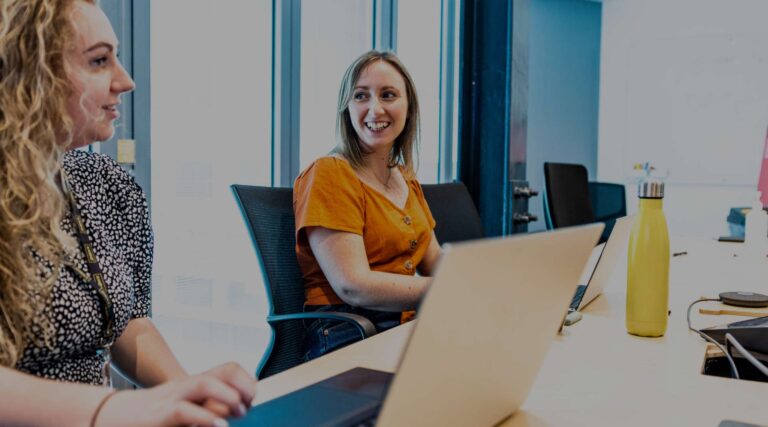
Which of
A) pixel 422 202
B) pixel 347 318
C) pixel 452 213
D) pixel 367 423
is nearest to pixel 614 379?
pixel 367 423

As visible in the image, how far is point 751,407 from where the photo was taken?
2.80 feet

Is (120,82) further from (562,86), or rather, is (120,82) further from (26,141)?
(562,86)

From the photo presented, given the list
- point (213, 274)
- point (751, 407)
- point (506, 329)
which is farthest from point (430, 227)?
point (506, 329)

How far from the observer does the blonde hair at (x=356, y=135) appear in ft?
6.30

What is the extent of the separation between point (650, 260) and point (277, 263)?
822mm

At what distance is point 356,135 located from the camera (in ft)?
6.40

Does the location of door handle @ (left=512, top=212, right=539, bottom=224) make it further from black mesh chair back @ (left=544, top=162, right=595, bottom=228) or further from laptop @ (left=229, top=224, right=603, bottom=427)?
laptop @ (left=229, top=224, right=603, bottom=427)

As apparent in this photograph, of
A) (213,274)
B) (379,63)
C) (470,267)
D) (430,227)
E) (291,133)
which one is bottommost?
(213,274)

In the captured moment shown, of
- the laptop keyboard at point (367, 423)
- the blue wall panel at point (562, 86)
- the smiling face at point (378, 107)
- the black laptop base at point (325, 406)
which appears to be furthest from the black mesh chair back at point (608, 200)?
the laptop keyboard at point (367, 423)

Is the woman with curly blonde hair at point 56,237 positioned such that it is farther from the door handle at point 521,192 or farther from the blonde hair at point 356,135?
the door handle at point 521,192

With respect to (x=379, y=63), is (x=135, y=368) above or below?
below

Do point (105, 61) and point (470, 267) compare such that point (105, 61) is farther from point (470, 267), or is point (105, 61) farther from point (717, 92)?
point (717, 92)

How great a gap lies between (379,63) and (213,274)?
107 cm

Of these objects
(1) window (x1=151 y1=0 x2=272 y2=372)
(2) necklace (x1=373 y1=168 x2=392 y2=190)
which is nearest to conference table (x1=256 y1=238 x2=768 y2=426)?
(2) necklace (x1=373 y1=168 x2=392 y2=190)
